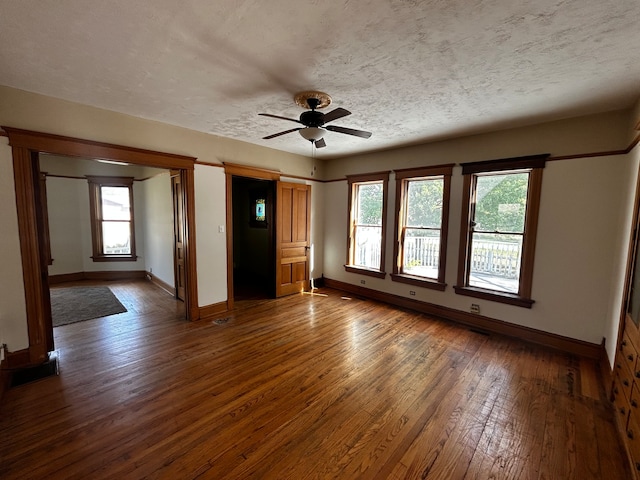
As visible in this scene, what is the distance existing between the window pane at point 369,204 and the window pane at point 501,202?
5.40 ft

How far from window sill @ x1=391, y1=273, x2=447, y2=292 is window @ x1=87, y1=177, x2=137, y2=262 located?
5963mm

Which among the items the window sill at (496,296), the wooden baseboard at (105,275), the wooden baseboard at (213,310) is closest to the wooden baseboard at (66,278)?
the wooden baseboard at (105,275)

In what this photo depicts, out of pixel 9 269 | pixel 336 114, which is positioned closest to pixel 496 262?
pixel 336 114

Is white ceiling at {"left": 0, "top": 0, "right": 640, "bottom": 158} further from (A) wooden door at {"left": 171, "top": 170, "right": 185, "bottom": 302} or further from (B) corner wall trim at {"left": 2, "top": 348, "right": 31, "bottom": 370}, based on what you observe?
(B) corner wall trim at {"left": 2, "top": 348, "right": 31, "bottom": 370}

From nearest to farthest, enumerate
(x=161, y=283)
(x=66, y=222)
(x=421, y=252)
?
(x=421, y=252) → (x=161, y=283) → (x=66, y=222)

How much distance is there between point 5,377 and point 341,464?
3.02 meters

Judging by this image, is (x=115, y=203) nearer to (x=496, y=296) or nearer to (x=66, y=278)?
(x=66, y=278)

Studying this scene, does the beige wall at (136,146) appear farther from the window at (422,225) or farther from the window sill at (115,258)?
the window sill at (115,258)

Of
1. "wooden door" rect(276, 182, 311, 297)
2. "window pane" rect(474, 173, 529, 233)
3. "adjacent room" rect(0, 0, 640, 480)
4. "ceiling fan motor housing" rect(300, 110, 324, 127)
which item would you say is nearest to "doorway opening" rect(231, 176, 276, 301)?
"wooden door" rect(276, 182, 311, 297)

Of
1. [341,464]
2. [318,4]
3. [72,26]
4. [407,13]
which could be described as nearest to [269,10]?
[318,4]

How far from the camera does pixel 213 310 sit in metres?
4.09

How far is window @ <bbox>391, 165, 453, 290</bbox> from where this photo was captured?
4082 millimetres

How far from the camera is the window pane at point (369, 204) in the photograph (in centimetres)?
497

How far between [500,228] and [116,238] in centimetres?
775
